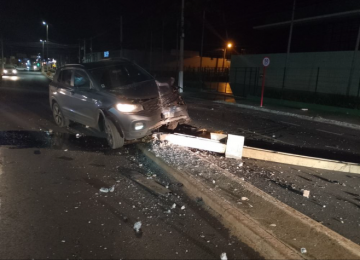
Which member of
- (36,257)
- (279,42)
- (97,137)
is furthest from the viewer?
(279,42)

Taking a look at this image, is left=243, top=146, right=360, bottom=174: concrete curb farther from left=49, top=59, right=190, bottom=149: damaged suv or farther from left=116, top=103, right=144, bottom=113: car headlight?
left=116, top=103, right=144, bottom=113: car headlight

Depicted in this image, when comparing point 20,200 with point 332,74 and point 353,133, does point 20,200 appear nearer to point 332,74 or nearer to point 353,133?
point 353,133

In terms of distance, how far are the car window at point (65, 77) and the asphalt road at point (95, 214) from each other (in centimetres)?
248

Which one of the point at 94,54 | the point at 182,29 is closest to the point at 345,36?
the point at 182,29

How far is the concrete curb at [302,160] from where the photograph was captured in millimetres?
5777

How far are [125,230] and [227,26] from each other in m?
35.7

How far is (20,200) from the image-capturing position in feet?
14.2

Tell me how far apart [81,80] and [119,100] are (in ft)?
6.20

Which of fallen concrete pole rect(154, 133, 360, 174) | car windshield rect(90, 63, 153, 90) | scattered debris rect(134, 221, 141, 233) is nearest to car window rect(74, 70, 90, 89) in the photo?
car windshield rect(90, 63, 153, 90)

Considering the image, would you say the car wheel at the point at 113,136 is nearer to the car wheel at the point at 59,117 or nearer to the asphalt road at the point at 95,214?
the asphalt road at the point at 95,214

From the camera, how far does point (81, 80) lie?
24.4 feet

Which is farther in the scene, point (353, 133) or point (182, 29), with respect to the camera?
point (182, 29)

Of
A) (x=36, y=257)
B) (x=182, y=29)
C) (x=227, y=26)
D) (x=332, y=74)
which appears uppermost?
(x=227, y=26)

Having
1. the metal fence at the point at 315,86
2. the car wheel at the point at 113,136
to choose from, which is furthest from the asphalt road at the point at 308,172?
the metal fence at the point at 315,86
